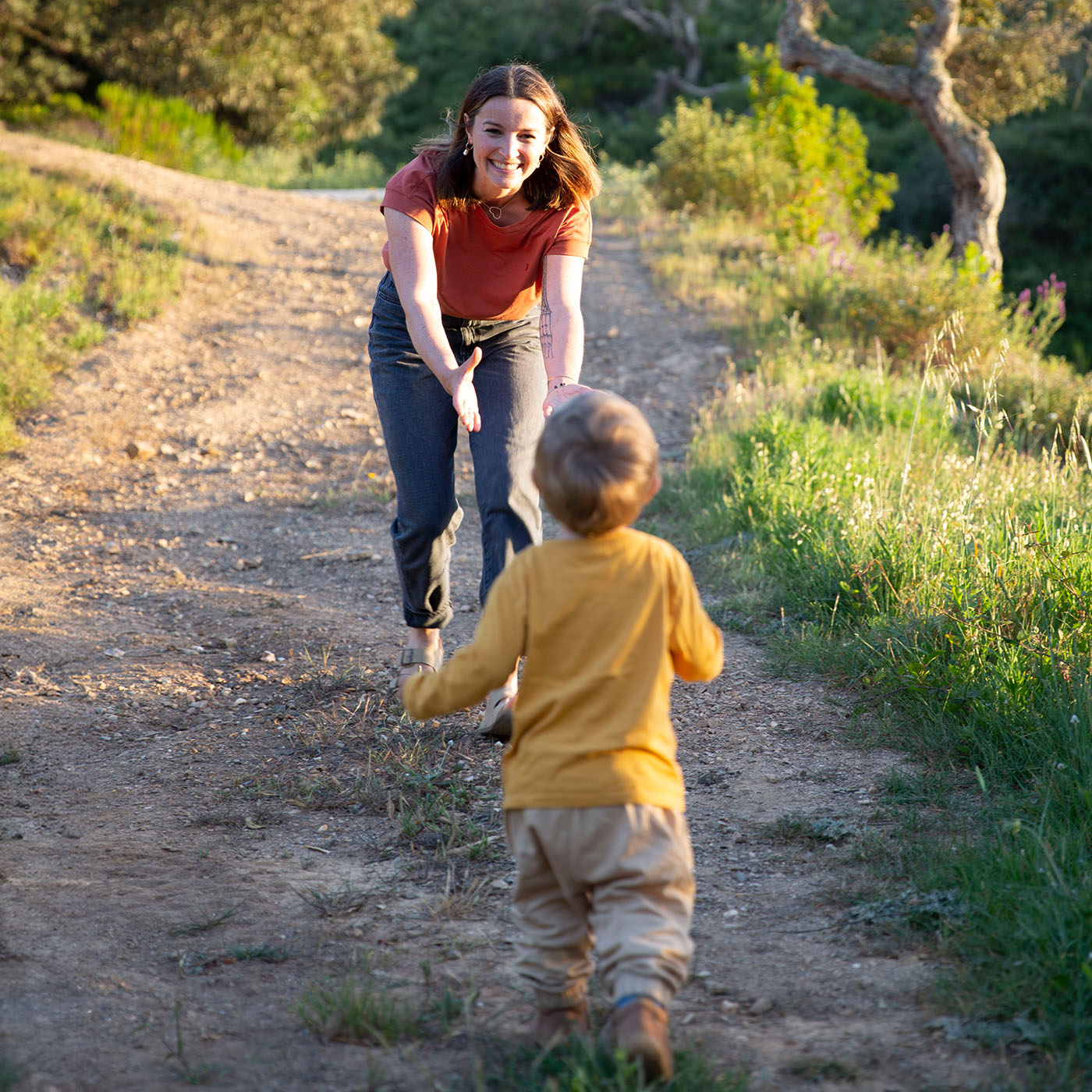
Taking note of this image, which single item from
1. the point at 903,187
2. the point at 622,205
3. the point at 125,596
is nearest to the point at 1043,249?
the point at 903,187

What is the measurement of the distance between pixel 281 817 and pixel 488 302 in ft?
5.18

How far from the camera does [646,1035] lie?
175 centimetres

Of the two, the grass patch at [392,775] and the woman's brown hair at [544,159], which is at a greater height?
the woman's brown hair at [544,159]

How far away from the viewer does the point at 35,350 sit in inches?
285

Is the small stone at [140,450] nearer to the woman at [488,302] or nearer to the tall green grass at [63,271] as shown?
the tall green grass at [63,271]

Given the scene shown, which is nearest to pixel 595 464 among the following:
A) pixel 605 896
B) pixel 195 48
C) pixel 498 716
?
pixel 605 896

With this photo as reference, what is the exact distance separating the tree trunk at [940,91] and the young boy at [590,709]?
1054cm

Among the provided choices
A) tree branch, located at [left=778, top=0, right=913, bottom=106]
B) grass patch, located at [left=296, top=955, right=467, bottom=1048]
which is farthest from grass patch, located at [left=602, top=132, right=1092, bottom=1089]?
tree branch, located at [left=778, top=0, right=913, bottom=106]

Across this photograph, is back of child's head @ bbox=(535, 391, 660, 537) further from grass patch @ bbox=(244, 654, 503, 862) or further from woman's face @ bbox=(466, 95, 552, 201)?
woman's face @ bbox=(466, 95, 552, 201)

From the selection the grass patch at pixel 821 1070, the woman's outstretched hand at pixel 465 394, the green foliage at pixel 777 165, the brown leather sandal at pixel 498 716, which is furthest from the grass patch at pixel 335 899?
the green foliage at pixel 777 165

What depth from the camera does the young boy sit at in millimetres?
1863

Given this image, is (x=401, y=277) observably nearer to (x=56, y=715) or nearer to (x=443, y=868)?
(x=443, y=868)

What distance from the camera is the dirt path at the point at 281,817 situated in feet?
6.81

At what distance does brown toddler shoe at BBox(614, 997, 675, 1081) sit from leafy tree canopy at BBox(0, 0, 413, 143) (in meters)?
14.8
